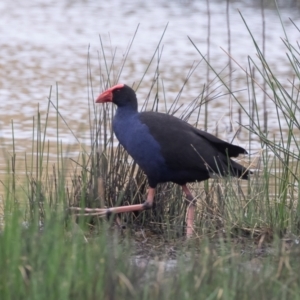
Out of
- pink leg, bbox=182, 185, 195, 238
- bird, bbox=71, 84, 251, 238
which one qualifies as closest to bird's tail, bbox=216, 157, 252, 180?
bird, bbox=71, 84, 251, 238

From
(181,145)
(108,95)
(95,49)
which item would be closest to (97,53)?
(95,49)

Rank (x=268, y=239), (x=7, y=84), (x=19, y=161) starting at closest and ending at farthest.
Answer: (x=268, y=239) < (x=19, y=161) < (x=7, y=84)

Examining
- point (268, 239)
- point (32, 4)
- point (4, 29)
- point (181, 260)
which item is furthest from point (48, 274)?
point (32, 4)

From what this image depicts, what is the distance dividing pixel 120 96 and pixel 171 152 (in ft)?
1.58

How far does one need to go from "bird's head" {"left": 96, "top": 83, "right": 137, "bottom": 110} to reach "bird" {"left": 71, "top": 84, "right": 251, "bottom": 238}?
112 millimetres

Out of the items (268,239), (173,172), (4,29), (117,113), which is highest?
(4,29)

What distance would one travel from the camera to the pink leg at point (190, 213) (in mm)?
4648

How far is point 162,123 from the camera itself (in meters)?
4.70

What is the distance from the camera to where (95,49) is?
527 inches

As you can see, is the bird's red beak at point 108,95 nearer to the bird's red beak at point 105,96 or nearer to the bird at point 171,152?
the bird's red beak at point 105,96

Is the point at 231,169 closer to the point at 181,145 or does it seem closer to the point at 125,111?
the point at 181,145

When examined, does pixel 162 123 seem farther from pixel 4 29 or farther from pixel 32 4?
pixel 32 4

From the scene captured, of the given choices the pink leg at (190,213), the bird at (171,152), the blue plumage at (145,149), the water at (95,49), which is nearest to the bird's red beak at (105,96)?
the bird at (171,152)

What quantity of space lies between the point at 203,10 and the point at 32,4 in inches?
156
